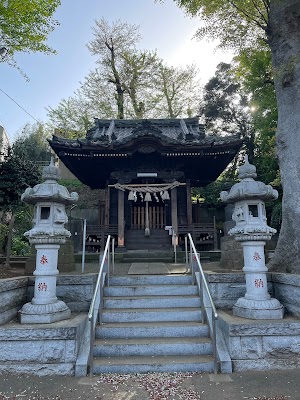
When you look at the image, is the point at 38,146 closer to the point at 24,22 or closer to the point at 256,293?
the point at 24,22

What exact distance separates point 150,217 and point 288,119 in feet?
24.0

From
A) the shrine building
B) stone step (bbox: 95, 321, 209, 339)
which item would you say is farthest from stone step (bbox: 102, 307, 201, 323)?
the shrine building

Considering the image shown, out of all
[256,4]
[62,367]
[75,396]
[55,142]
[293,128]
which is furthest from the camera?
[55,142]

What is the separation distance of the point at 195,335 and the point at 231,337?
613mm

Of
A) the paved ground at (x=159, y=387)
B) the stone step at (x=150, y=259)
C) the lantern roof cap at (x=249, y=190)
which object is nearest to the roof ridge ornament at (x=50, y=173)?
the paved ground at (x=159, y=387)

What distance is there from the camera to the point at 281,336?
11.7 ft

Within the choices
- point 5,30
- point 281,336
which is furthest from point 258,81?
point 281,336

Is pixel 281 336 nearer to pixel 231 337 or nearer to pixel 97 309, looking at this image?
pixel 231 337

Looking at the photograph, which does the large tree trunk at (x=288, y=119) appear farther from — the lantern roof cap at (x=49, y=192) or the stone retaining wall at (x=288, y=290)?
the lantern roof cap at (x=49, y=192)

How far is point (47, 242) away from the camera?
4.10 meters

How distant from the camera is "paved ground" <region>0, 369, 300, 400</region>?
2.81 m

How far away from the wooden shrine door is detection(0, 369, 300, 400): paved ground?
815 centimetres

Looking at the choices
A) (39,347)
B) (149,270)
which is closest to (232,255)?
(149,270)

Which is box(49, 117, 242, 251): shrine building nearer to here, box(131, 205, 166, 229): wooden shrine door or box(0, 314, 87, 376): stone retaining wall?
box(131, 205, 166, 229): wooden shrine door
